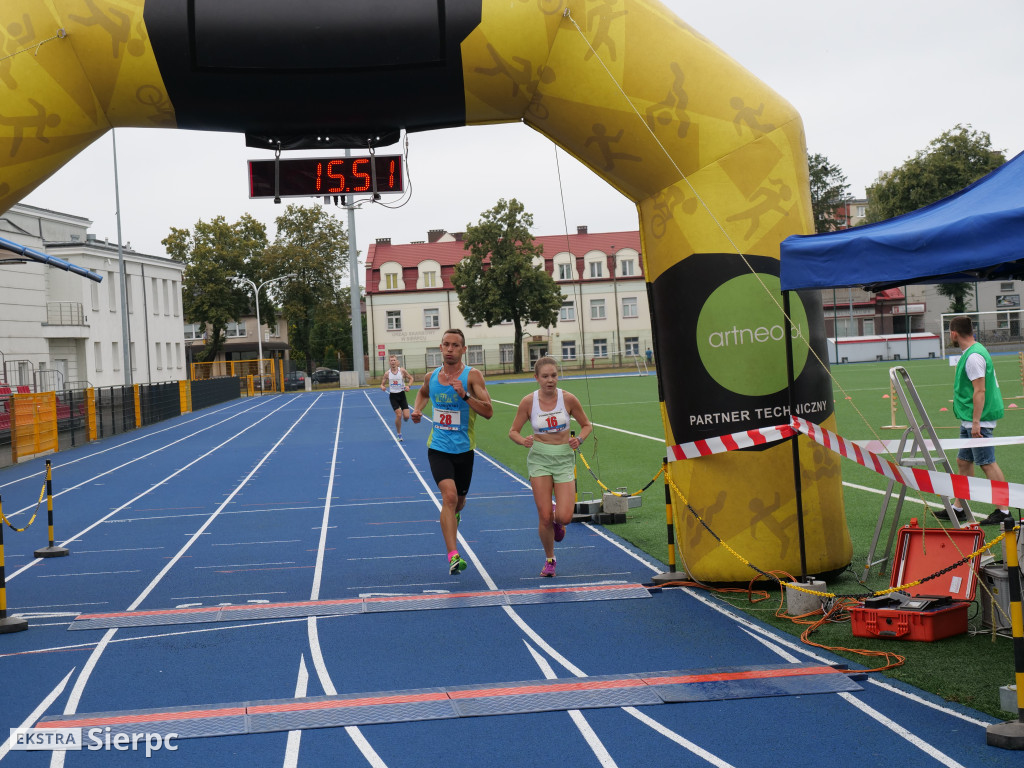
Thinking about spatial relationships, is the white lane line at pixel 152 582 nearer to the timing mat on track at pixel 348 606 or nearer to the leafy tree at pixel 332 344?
the timing mat on track at pixel 348 606

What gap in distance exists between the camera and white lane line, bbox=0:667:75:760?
4.77 metres

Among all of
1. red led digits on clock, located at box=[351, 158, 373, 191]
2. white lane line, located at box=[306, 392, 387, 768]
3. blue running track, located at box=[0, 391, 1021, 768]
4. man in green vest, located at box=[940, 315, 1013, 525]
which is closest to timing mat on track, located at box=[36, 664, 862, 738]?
blue running track, located at box=[0, 391, 1021, 768]

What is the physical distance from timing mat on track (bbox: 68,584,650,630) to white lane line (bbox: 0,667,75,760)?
1226 mm

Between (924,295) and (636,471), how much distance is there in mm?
71606

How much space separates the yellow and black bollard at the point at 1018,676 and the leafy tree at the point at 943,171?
6110 centimetres

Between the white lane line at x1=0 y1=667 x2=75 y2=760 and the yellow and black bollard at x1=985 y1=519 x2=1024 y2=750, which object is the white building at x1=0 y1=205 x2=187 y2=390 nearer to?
the white lane line at x1=0 y1=667 x2=75 y2=760

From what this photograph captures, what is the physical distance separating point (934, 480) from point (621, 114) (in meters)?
3.49

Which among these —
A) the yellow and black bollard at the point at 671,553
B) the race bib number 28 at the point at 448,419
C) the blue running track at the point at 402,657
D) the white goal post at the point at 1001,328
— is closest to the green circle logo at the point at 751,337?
the yellow and black bollard at the point at 671,553

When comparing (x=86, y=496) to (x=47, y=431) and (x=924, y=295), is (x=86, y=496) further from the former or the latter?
(x=924, y=295)

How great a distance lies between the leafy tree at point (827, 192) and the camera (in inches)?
3159

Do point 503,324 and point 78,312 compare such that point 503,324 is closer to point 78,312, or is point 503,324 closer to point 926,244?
point 78,312

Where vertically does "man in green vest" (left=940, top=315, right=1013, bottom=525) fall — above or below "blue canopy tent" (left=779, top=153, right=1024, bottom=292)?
below

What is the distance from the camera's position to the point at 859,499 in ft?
37.6

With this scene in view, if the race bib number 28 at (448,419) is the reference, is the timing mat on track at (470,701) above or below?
below
